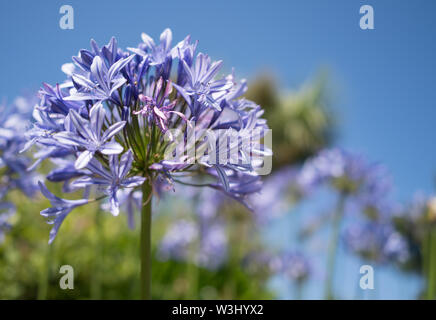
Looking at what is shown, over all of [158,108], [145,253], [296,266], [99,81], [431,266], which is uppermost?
[99,81]

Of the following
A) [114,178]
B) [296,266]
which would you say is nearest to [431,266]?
[296,266]

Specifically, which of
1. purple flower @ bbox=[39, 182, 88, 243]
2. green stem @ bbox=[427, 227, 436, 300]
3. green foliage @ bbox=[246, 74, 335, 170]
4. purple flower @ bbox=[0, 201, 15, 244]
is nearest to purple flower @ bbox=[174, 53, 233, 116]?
purple flower @ bbox=[39, 182, 88, 243]

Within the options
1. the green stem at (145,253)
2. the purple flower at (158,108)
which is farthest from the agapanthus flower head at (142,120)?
the green stem at (145,253)

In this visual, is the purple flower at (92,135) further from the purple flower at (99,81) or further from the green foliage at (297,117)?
the green foliage at (297,117)

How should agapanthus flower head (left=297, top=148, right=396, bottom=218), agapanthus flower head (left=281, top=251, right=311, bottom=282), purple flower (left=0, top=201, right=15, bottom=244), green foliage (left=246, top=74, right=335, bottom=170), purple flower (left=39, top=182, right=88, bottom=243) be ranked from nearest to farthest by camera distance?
purple flower (left=39, top=182, right=88, bottom=243), purple flower (left=0, top=201, right=15, bottom=244), agapanthus flower head (left=297, top=148, right=396, bottom=218), agapanthus flower head (left=281, top=251, right=311, bottom=282), green foliage (left=246, top=74, right=335, bottom=170)

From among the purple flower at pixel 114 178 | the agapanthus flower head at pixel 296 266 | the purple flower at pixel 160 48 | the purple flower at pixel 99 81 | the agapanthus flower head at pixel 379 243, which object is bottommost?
the agapanthus flower head at pixel 296 266

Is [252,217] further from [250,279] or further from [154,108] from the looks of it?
[154,108]

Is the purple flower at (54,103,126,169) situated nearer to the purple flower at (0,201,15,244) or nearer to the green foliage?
the purple flower at (0,201,15,244)

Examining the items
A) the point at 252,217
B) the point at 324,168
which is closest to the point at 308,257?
the point at 252,217

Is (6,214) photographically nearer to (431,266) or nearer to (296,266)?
(296,266)
